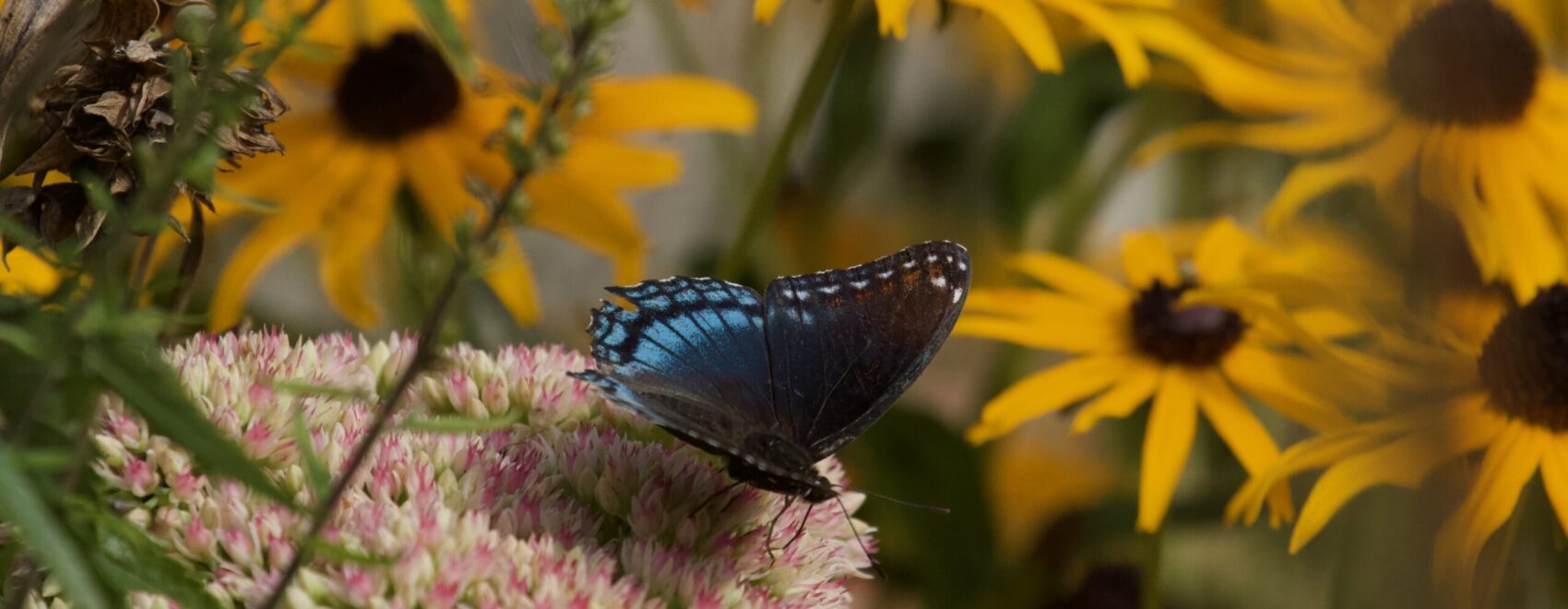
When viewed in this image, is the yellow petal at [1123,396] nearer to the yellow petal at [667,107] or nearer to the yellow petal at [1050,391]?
the yellow petal at [1050,391]

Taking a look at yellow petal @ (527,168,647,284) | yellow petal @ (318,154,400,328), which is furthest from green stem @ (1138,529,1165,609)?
yellow petal @ (318,154,400,328)

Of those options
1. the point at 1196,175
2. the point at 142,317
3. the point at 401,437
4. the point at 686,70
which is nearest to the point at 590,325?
the point at 401,437

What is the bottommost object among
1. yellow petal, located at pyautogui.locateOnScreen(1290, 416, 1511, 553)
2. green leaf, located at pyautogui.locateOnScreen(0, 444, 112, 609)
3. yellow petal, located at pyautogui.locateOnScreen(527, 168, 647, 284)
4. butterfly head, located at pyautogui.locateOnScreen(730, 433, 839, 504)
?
yellow petal, located at pyautogui.locateOnScreen(1290, 416, 1511, 553)

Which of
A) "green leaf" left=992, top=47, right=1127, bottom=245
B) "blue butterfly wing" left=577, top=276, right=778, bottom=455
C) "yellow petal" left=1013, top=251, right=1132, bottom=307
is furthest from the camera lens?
"green leaf" left=992, top=47, right=1127, bottom=245

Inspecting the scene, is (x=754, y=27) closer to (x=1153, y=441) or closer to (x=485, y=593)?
(x=1153, y=441)

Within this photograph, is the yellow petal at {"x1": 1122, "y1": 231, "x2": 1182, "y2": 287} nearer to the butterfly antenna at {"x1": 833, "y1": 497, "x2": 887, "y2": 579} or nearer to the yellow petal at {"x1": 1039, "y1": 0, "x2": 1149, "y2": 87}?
the yellow petal at {"x1": 1039, "y1": 0, "x2": 1149, "y2": 87}

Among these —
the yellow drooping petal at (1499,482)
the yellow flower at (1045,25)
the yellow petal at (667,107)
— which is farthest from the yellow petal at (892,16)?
the yellow drooping petal at (1499,482)

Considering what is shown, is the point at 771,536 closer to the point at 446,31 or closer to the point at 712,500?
the point at 712,500
